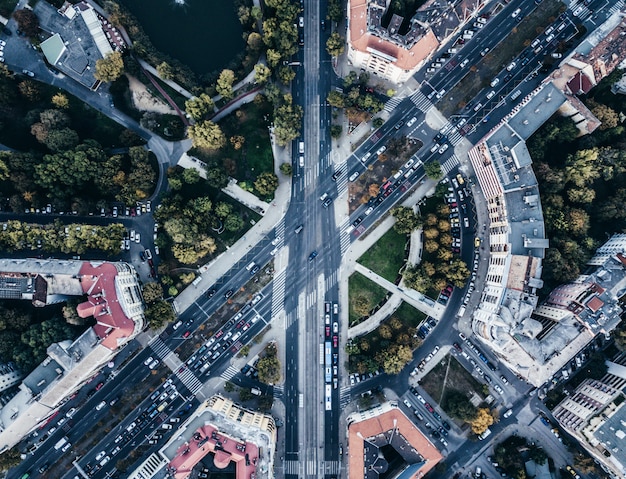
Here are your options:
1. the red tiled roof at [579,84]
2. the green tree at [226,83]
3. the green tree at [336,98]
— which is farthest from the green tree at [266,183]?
the red tiled roof at [579,84]

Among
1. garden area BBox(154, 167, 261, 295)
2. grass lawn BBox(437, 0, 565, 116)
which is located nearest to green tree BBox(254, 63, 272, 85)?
garden area BBox(154, 167, 261, 295)

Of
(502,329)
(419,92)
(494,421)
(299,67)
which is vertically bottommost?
(494,421)

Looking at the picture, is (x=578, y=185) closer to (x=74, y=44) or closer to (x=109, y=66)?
(x=109, y=66)

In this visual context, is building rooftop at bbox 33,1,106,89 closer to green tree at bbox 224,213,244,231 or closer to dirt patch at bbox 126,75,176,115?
dirt patch at bbox 126,75,176,115

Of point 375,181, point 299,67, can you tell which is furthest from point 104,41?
point 375,181

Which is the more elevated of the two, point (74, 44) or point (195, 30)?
point (74, 44)

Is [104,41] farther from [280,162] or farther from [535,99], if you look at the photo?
[535,99]

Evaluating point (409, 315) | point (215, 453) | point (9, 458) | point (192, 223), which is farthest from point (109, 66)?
point (409, 315)
